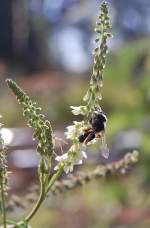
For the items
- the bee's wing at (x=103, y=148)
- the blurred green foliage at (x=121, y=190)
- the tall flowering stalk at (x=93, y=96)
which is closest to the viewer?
the tall flowering stalk at (x=93, y=96)

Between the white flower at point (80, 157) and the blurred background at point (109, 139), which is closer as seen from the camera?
the white flower at point (80, 157)

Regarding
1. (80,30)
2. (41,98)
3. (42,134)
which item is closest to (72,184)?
(42,134)

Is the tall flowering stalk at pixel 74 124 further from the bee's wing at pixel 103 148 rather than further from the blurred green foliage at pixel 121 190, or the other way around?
the blurred green foliage at pixel 121 190

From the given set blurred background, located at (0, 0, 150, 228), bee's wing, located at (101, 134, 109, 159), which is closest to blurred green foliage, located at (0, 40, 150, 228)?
blurred background, located at (0, 0, 150, 228)

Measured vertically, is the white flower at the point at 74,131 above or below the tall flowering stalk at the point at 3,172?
above

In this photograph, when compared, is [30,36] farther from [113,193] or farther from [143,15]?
[113,193]

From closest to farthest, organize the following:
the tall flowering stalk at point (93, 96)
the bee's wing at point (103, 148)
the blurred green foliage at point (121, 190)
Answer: the tall flowering stalk at point (93, 96) → the bee's wing at point (103, 148) → the blurred green foliage at point (121, 190)

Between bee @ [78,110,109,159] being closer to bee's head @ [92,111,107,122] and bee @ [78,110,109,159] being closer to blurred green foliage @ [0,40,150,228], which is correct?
bee's head @ [92,111,107,122]

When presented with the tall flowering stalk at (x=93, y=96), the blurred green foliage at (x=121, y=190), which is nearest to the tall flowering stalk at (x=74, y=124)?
the tall flowering stalk at (x=93, y=96)

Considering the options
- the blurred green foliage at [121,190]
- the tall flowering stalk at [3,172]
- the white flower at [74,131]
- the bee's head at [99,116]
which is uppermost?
the blurred green foliage at [121,190]
